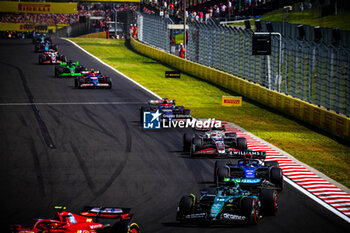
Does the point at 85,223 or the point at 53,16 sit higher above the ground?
the point at 53,16

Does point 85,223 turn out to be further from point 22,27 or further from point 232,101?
point 22,27

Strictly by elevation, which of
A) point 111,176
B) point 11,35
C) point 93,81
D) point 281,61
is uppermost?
point 11,35

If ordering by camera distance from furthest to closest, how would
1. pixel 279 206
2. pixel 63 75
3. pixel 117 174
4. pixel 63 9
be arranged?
pixel 63 9 → pixel 63 75 → pixel 117 174 → pixel 279 206

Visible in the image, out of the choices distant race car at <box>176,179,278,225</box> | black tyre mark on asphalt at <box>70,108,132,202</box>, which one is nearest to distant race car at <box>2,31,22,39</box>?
black tyre mark on asphalt at <box>70,108,132,202</box>

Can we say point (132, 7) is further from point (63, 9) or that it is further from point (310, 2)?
point (310, 2)

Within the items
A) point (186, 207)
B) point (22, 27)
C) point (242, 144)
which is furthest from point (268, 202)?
point (22, 27)

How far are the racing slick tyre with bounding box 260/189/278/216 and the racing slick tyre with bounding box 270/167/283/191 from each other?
7.15 ft

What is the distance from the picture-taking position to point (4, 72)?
48.0 m

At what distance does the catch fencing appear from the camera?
93.9 ft

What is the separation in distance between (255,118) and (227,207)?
1716cm

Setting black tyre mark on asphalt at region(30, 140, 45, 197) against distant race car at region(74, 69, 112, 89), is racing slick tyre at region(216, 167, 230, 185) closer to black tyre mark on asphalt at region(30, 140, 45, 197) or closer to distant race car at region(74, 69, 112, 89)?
black tyre mark on asphalt at region(30, 140, 45, 197)

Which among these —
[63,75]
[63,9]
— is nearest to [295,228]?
[63,75]

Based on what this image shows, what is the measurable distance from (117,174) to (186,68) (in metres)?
32.2

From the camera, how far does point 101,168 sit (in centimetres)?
1983
